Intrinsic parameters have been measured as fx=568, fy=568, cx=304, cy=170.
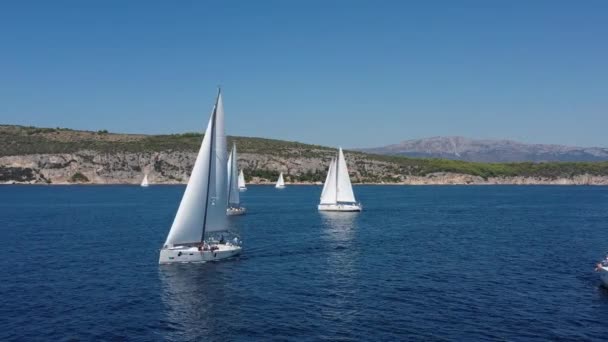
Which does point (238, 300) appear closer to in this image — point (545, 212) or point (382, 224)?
point (382, 224)

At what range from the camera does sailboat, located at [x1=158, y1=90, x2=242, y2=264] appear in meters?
53.1

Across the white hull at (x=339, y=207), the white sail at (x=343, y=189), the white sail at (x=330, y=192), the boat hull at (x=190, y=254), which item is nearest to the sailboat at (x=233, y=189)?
the white hull at (x=339, y=207)

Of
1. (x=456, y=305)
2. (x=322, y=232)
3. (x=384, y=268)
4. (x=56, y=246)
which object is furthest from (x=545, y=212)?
(x=56, y=246)

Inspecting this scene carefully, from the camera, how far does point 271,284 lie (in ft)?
152

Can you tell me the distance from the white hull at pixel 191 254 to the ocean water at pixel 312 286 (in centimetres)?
110

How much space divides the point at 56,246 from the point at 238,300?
33.6 meters

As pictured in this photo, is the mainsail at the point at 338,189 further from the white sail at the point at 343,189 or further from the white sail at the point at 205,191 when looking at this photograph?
the white sail at the point at 205,191

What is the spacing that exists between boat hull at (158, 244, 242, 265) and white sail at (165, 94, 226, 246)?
0.78 meters

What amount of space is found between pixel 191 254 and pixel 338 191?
2456 inches

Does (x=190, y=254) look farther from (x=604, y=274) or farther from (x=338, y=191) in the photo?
(x=338, y=191)

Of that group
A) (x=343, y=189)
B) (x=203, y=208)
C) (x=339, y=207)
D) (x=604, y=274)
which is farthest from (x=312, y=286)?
(x=343, y=189)

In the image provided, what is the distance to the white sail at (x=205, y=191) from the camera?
53.2 metres

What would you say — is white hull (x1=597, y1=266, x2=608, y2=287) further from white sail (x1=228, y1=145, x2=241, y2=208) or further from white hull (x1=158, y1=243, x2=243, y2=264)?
white sail (x1=228, y1=145, x2=241, y2=208)

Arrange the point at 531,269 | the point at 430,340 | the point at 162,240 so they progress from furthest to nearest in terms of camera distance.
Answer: the point at 162,240, the point at 531,269, the point at 430,340
